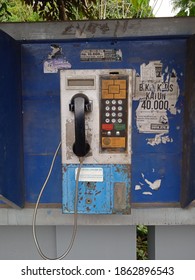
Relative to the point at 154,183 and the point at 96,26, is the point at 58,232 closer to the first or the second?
the point at 154,183

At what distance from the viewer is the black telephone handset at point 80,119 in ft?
4.51

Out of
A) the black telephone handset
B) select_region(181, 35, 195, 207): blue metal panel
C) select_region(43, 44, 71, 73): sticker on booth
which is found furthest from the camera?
select_region(43, 44, 71, 73): sticker on booth

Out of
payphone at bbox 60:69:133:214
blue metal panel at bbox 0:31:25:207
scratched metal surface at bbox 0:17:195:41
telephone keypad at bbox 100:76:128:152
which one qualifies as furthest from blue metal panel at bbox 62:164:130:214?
scratched metal surface at bbox 0:17:195:41

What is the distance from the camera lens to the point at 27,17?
22.0 feet

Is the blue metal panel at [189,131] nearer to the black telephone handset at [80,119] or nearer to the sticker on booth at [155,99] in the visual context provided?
the sticker on booth at [155,99]

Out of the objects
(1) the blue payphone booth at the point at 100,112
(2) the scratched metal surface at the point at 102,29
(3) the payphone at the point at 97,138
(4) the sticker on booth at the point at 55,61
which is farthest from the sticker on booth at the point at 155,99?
(4) the sticker on booth at the point at 55,61

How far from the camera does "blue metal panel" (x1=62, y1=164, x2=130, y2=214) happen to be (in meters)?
1.46

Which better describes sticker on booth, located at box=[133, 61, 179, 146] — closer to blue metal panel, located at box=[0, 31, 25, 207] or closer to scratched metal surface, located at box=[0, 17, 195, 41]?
scratched metal surface, located at box=[0, 17, 195, 41]

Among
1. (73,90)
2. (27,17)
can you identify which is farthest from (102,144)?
(27,17)

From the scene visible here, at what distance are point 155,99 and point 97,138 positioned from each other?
42 cm

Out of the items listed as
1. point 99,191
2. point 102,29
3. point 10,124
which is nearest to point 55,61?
point 102,29

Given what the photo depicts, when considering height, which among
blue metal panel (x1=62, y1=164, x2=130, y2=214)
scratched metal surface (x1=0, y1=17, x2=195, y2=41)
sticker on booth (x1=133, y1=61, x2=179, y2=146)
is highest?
scratched metal surface (x1=0, y1=17, x2=195, y2=41)

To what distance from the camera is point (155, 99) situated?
1.67 metres

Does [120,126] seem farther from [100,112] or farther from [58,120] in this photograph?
[58,120]
